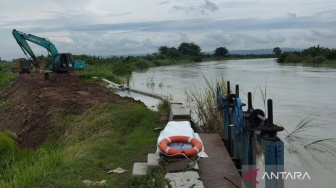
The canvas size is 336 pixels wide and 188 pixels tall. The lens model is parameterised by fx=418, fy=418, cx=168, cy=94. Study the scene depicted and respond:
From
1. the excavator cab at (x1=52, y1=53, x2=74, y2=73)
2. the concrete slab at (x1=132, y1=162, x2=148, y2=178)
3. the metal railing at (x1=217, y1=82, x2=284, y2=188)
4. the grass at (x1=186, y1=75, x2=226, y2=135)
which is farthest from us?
the excavator cab at (x1=52, y1=53, x2=74, y2=73)

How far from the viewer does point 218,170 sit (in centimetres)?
506

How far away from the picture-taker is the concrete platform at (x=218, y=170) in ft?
15.3

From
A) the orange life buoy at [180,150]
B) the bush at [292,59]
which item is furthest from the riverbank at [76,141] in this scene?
the bush at [292,59]

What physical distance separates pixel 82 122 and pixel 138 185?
487 cm

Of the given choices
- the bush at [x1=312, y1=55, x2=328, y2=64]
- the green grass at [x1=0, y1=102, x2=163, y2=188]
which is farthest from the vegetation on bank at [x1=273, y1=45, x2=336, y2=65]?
the green grass at [x1=0, y1=102, x2=163, y2=188]

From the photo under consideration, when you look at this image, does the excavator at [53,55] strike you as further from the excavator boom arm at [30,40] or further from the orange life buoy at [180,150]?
the orange life buoy at [180,150]

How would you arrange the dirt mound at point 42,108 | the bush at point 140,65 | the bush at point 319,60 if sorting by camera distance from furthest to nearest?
1. the bush at point 140,65
2. the bush at point 319,60
3. the dirt mound at point 42,108

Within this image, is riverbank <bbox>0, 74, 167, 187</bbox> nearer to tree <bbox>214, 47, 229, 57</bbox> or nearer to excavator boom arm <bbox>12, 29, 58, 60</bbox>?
excavator boom arm <bbox>12, 29, 58, 60</bbox>

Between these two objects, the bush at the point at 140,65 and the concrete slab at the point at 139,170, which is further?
the bush at the point at 140,65

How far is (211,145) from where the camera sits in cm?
623

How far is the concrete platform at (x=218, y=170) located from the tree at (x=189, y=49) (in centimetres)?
7615

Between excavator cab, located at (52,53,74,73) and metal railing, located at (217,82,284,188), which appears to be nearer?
metal railing, located at (217,82,284,188)

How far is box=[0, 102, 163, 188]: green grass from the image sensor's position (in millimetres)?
5246

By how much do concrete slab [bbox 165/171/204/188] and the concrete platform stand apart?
273mm
